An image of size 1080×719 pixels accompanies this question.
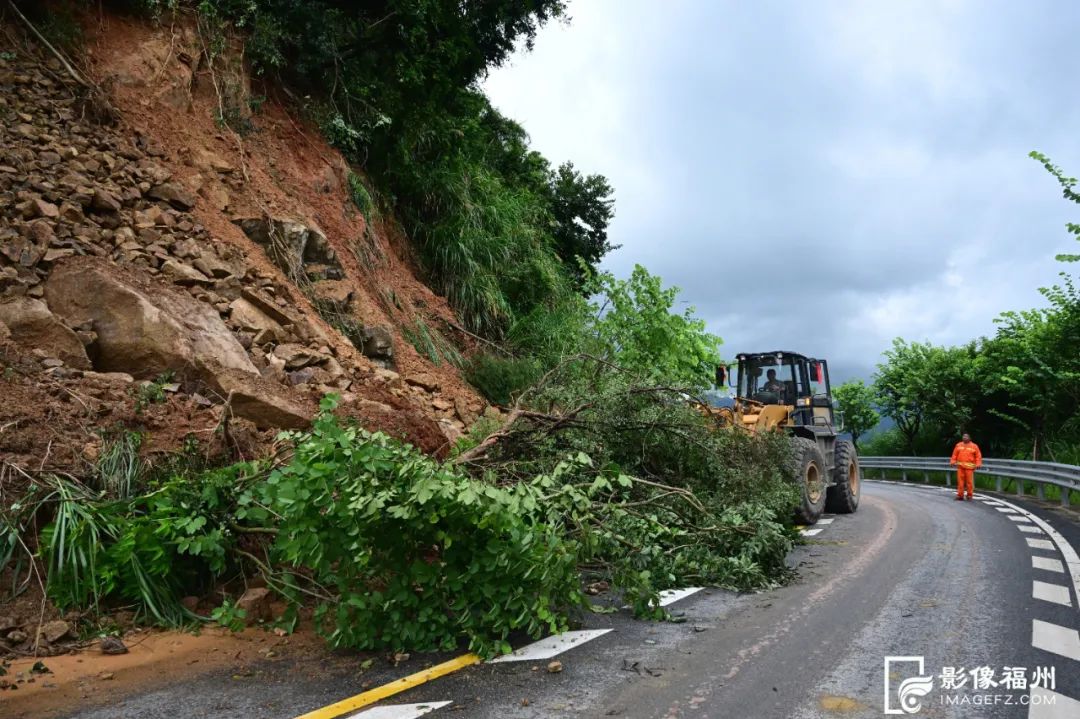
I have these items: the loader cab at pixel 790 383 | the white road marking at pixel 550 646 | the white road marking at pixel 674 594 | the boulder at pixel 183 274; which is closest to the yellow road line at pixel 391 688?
the white road marking at pixel 550 646

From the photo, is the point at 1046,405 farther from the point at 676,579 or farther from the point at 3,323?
the point at 3,323

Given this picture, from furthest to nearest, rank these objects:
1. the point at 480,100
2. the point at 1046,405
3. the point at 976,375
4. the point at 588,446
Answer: the point at 976,375
the point at 1046,405
the point at 480,100
the point at 588,446

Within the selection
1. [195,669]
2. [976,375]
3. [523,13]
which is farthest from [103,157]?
[976,375]

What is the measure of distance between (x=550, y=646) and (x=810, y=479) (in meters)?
8.00

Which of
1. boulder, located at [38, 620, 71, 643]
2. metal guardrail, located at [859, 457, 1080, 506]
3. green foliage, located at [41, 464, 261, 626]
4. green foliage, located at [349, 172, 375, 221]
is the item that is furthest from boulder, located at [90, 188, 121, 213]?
metal guardrail, located at [859, 457, 1080, 506]

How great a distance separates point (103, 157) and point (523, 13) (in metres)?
10.4

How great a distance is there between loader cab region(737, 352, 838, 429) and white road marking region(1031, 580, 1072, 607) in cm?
661

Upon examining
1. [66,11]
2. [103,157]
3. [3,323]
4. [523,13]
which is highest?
[523,13]

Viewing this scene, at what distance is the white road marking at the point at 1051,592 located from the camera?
5.74 m

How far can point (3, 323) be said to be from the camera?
6.45 m

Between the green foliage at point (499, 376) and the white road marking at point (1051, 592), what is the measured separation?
22.6ft

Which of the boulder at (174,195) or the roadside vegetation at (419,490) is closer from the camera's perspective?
the roadside vegetation at (419,490)

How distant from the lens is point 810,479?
37.4ft

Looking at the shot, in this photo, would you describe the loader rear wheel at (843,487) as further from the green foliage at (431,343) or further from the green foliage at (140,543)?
the green foliage at (140,543)
